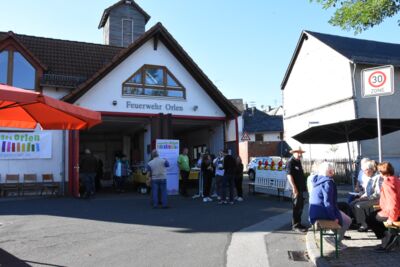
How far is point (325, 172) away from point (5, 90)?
4.86 m

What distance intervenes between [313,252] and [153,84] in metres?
13.0

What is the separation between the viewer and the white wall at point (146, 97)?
1720 centimetres

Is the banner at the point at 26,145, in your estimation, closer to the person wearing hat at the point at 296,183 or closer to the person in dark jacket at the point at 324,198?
the person wearing hat at the point at 296,183

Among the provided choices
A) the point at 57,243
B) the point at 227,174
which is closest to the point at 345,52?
the point at 227,174

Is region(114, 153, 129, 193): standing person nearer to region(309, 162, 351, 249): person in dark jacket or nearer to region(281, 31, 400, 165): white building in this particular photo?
region(281, 31, 400, 165): white building

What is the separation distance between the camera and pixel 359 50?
90.2 ft

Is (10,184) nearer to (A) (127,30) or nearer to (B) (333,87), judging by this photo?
(A) (127,30)

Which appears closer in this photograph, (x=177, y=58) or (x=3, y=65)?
(x=3, y=65)

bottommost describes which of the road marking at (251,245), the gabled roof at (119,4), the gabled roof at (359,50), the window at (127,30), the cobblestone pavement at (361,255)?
the road marking at (251,245)

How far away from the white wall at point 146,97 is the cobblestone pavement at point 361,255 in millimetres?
11737

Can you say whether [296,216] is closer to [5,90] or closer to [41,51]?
[5,90]

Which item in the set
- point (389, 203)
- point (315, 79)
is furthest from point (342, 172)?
point (389, 203)

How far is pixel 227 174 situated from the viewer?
13305 mm

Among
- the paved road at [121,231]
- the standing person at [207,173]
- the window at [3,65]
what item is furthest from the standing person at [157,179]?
the window at [3,65]
